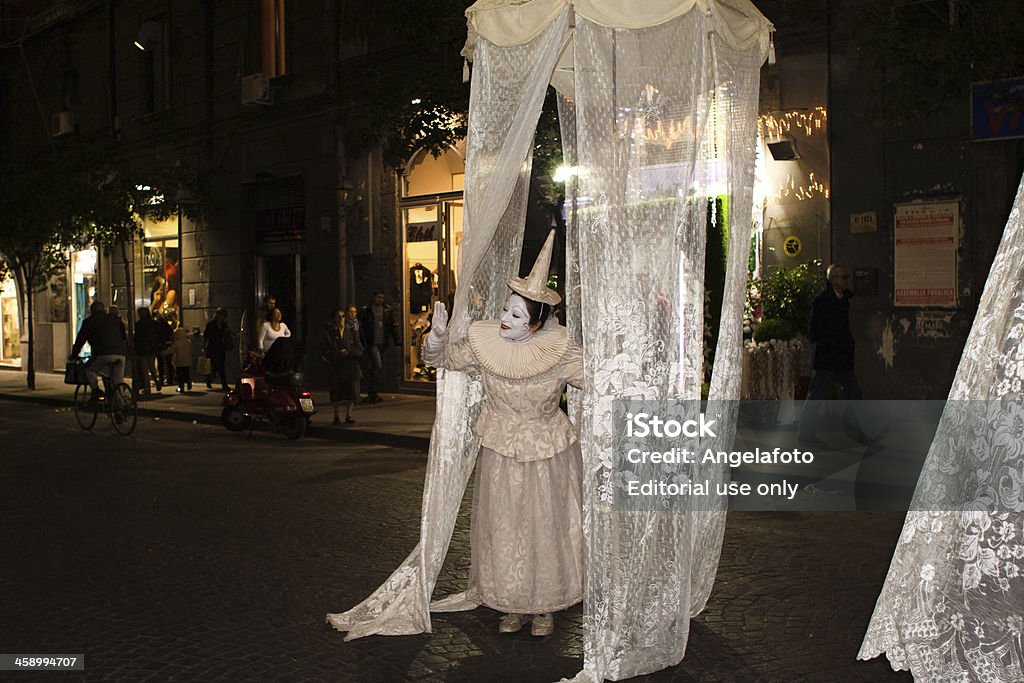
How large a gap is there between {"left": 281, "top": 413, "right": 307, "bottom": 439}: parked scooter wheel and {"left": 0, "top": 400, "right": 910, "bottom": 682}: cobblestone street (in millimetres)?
2731

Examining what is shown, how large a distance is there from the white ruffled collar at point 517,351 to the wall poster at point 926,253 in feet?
26.7

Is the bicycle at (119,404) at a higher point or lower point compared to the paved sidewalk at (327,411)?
higher

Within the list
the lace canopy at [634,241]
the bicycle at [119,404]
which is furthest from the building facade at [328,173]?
the lace canopy at [634,241]

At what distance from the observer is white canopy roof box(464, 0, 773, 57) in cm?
459

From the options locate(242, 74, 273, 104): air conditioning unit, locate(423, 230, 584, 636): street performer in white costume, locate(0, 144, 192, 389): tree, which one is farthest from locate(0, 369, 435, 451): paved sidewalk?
locate(423, 230, 584, 636): street performer in white costume

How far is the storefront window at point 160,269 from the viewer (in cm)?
2303

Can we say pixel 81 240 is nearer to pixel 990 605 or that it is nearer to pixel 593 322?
pixel 593 322

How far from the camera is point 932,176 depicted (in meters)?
11.9

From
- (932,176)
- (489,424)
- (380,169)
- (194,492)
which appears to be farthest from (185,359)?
(489,424)

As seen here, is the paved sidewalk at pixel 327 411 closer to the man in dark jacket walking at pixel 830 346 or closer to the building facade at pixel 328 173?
the building facade at pixel 328 173

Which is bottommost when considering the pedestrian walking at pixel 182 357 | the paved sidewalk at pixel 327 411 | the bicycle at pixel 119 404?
the paved sidewalk at pixel 327 411

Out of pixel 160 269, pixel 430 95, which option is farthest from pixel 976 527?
pixel 160 269

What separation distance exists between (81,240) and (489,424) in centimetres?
1896

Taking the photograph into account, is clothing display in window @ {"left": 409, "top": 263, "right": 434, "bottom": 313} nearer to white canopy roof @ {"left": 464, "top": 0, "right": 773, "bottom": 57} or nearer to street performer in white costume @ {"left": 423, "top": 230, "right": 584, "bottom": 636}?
white canopy roof @ {"left": 464, "top": 0, "right": 773, "bottom": 57}
